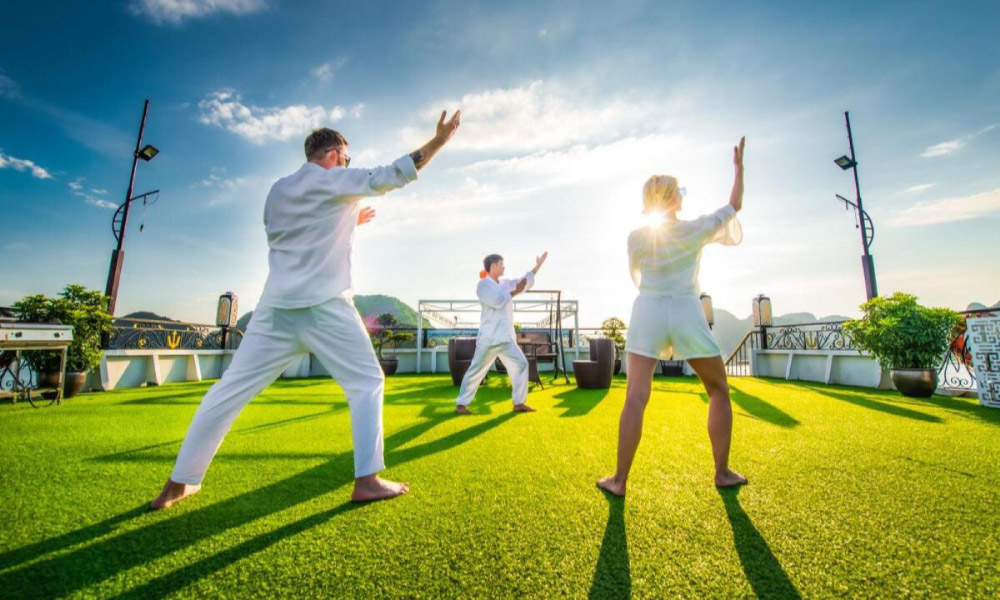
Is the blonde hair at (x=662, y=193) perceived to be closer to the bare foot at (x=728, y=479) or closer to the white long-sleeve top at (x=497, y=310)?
the bare foot at (x=728, y=479)

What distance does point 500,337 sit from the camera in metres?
4.66

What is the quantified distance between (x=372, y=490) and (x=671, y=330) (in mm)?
1686

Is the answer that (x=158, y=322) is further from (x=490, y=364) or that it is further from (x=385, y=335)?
(x=490, y=364)

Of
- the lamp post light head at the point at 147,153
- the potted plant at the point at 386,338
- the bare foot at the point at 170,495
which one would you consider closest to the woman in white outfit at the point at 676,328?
the bare foot at the point at 170,495

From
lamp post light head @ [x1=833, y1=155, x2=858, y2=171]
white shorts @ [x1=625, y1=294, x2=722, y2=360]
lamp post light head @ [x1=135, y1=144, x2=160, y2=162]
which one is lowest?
white shorts @ [x1=625, y1=294, x2=722, y2=360]

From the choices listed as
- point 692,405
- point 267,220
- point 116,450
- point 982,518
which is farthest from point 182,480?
point 692,405

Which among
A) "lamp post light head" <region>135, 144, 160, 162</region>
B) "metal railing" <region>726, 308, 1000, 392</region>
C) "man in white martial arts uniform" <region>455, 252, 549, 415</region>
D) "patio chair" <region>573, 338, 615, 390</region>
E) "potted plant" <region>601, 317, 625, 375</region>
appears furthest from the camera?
"potted plant" <region>601, 317, 625, 375</region>

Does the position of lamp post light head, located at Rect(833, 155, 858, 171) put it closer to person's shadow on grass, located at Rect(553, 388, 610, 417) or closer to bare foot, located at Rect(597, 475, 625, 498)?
person's shadow on grass, located at Rect(553, 388, 610, 417)

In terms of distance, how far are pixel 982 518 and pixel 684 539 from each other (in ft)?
4.25

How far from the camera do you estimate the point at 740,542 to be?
139 centimetres

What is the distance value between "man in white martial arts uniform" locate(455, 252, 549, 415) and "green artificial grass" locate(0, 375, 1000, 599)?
1401mm

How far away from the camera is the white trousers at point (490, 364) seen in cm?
455

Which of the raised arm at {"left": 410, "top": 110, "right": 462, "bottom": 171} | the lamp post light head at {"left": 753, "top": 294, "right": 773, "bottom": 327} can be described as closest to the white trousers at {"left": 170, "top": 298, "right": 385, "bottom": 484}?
the raised arm at {"left": 410, "top": 110, "right": 462, "bottom": 171}

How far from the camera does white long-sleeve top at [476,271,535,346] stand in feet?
15.3
